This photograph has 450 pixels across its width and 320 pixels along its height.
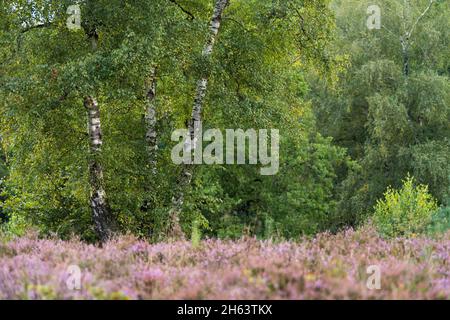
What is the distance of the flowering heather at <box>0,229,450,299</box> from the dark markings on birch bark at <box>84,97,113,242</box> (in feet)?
21.4

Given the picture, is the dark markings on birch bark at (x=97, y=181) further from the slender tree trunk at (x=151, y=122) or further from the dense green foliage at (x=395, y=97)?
the dense green foliage at (x=395, y=97)

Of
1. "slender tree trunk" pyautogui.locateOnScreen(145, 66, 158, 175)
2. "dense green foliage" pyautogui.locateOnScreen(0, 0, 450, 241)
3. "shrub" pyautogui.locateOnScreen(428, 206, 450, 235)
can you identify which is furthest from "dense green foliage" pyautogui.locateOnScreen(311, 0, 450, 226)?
"shrub" pyautogui.locateOnScreen(428, 206, 450, 235)

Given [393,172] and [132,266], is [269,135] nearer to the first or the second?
[132,266]

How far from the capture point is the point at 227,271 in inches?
197

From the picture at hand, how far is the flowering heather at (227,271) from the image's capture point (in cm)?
458

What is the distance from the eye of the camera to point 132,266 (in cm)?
539

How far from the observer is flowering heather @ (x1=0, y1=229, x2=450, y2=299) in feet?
15.0

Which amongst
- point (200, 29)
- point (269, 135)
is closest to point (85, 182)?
point (200, 29)

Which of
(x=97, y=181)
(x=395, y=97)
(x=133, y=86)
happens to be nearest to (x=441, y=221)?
(x=133, y=86)

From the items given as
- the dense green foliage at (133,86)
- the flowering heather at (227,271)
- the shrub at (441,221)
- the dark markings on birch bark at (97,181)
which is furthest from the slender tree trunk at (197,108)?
the flowering heather at (227,271)

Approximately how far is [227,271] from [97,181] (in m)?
8.67

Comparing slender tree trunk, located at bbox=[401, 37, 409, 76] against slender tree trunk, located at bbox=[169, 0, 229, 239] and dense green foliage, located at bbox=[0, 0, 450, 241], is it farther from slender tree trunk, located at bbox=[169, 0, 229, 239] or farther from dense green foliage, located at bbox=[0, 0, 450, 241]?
slender tree trunk, located at bbox=[169, 0, 229, 239]

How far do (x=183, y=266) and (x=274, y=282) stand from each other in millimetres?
1246

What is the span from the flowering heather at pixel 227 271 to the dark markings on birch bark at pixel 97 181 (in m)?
6.53
